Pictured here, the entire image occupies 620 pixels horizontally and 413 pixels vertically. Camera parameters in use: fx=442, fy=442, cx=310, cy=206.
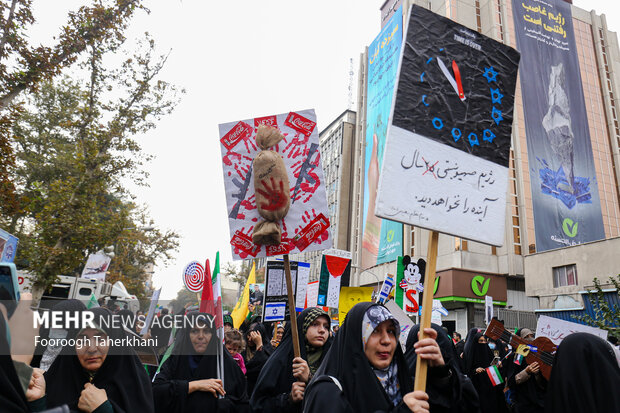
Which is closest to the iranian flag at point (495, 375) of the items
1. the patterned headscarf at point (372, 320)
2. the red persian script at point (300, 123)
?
the patterned headscarf at point (372, 320)


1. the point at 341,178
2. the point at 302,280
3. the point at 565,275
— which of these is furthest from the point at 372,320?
the point at 341,178

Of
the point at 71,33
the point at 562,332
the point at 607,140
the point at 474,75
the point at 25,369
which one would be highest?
the point at 607,140

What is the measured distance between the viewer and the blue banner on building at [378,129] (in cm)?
3588

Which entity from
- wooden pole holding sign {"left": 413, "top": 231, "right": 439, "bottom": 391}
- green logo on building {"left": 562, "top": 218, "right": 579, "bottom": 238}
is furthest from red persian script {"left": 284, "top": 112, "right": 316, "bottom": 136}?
green logo on building {"left": 562, "top": 218, "right": 579, "bottom": 238}

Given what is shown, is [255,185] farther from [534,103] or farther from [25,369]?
[534,103]

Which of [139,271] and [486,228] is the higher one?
[139,271]

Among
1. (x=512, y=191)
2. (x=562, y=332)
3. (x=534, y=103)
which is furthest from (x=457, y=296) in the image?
(x=562, y=332)

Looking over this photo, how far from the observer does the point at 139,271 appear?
96.5 ft

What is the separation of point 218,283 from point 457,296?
24.2 metres

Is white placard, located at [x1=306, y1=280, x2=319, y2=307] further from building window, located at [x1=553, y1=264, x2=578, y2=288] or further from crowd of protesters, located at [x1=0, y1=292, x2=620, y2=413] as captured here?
building window, located at [x1=553, y1=264, x2=578, y2=288]

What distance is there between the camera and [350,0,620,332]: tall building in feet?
71.0

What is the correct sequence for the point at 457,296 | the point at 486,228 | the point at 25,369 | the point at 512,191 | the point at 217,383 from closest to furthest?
the point at 25,369, the point at 486,228, the point at 217,383, the point at 457,296, the point at 512,191

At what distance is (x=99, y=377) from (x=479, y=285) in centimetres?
2704

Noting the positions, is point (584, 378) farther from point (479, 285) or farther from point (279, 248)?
point (479, 285)
